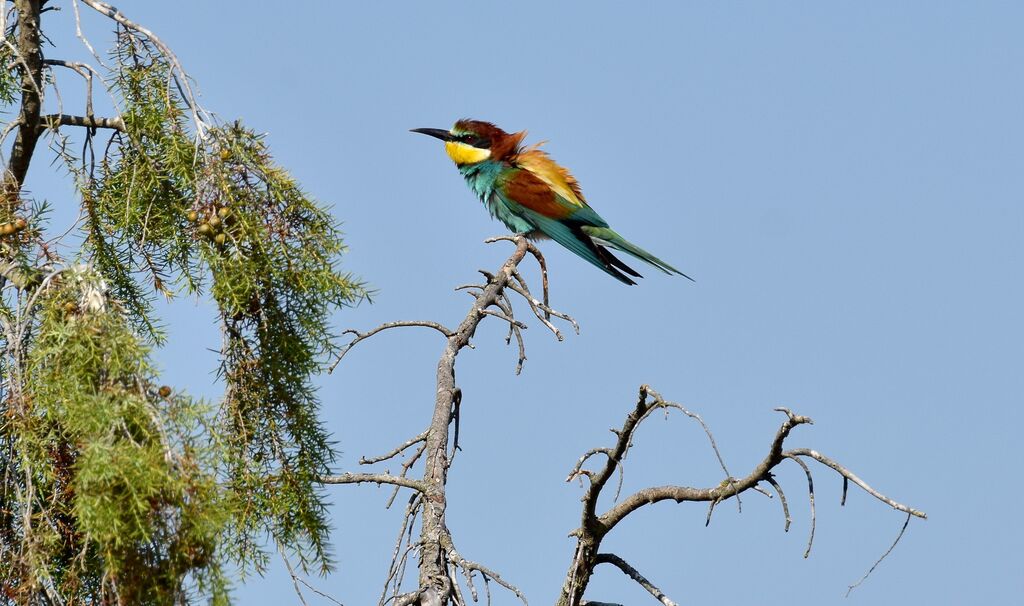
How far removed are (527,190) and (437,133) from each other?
833mm

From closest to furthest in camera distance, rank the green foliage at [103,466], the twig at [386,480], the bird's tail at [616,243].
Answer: the green foliage at [103,466] < the twig at [386,480] < the bird's tail at [616,243]

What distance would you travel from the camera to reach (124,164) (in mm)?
2990

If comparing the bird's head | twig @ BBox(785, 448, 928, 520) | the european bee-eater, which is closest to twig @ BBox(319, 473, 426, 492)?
twig @ BBox(785, 448, 928, 520)

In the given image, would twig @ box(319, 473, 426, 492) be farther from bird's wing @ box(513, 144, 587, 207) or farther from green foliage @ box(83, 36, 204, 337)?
bird's wing @ box(513, 144, 587, 207)

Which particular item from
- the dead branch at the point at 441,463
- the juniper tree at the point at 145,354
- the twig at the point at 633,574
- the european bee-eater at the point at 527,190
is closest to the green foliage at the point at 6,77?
the juniper tree at the point at 145,354

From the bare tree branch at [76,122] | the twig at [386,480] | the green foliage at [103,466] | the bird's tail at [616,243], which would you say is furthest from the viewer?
the bird's tail at [616,243]

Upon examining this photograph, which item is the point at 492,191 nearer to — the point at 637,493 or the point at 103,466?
the point at 637,493

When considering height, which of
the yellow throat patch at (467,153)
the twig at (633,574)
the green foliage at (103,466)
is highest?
the yellow throat patch at (467,153)

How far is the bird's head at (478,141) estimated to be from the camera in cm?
759

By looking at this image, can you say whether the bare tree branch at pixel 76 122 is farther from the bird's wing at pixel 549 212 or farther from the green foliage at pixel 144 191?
the bird's wing at pixel 549 212

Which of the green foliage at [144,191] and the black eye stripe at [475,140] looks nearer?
the green foliage at [144,191]

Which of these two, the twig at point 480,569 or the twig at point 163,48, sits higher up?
the twig at point 163,48

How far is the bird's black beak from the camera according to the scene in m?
7.73

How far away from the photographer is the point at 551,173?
25.1 feet
